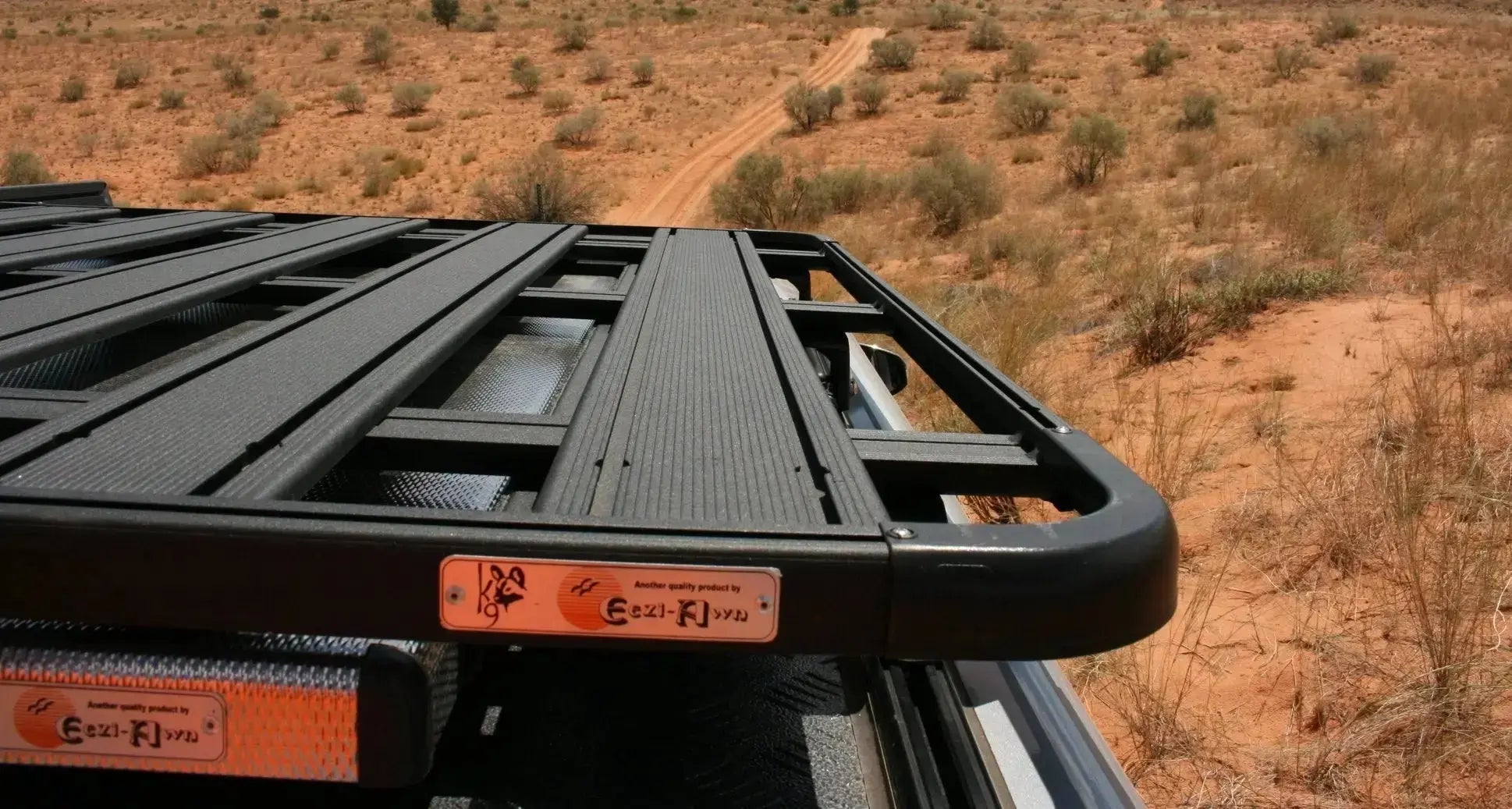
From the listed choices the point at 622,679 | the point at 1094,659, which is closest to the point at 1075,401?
the point at 1094,659

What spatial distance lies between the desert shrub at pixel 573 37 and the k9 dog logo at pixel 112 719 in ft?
145

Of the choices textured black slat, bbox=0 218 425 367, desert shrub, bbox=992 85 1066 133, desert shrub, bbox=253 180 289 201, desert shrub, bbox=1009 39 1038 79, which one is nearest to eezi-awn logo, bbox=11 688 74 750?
textured black slat, bbox=0 218 425 367

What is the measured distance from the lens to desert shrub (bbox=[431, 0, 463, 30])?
4825 centimetres

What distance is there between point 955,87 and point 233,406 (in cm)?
3230

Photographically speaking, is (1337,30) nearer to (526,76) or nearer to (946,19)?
(946,19)

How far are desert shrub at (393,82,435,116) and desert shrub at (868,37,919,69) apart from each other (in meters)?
16.0

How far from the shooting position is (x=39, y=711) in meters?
1.06

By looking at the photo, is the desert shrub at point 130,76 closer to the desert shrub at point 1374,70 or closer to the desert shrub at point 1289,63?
the desert shrub at point 1289,63

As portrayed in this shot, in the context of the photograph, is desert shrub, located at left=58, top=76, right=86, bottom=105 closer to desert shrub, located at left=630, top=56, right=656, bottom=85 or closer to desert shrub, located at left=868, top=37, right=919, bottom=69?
desert shrub, located at left=630, top=56, right=656, bottom=85

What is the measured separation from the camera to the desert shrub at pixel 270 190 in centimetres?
2516

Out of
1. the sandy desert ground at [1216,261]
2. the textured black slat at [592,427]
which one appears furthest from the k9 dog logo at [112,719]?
the sandy desert ground at [1216,261]

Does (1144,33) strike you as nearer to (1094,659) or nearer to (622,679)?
(1094,659)

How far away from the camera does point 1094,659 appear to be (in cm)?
443

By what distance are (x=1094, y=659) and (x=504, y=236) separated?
9.92 ft
